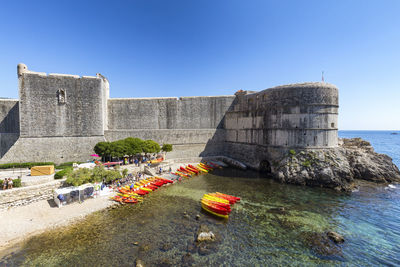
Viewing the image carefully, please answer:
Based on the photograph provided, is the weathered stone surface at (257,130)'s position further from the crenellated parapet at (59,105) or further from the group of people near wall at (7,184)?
the group of people near wall at (7,184)

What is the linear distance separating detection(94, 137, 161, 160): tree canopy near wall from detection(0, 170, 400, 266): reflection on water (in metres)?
9.49

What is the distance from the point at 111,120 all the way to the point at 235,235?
31.9 metres

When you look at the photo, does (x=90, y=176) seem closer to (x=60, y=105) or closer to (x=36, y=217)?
(x=36, y=217)

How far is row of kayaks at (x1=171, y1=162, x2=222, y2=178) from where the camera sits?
27692 mm

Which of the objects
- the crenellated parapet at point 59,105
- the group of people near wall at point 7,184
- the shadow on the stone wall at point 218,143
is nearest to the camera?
the group of people near wall at point 7,184

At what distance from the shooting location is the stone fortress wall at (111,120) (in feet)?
83.4

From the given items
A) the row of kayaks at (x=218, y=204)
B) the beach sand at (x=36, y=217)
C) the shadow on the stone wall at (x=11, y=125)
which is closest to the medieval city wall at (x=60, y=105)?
the shadow on the stone wall at (x=11, y=125)

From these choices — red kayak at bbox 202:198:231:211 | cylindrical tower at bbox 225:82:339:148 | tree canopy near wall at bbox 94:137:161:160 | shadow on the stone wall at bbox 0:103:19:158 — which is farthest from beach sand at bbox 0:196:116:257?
cylindrical tower at bbox 225:82:339:148

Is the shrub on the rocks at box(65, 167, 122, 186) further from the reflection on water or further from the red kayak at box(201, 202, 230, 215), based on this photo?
the red kayak at box(201, 202, 230, 215)

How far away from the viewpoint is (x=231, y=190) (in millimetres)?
21641

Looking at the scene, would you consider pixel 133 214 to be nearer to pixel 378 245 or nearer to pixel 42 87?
pixel 378 245

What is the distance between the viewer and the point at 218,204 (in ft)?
53.3

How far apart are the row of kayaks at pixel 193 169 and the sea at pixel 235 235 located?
7497mm

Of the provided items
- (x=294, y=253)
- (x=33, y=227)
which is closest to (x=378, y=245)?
(x=294, y=253)
